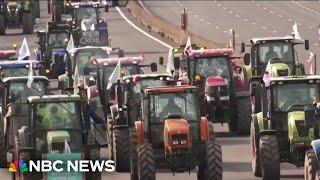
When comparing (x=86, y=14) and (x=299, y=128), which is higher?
(x=86, y=14)

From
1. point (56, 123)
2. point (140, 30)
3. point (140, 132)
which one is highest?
point (56, 123)

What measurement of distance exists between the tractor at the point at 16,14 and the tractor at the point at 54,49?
2001 centimetres

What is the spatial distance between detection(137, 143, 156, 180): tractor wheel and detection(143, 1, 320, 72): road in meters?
→ 34.9

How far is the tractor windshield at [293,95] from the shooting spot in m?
31.2

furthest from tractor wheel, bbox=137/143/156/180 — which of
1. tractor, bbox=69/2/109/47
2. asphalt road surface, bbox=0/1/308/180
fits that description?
tractor, bbox=69/2/109/47

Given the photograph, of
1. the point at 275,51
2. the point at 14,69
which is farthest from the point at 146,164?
the point at 275,51

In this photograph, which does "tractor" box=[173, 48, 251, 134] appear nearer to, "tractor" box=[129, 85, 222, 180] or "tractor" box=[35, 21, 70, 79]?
"tractor" box=[129, 85, 222, 180]

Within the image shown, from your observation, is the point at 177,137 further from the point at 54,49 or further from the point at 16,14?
the point at 16,14

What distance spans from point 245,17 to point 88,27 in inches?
1012

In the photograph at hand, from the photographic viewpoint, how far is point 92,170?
28.5m

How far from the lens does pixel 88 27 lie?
67188 millimetres

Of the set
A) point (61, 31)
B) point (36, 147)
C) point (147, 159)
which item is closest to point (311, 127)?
point (147, 159)

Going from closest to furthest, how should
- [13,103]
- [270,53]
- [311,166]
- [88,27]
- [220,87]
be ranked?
1. [311,166]
2. [13,103]
3. [220,87]
4. [270,53]
5. [88,27]

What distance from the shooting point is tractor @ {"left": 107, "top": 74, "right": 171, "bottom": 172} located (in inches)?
1339
